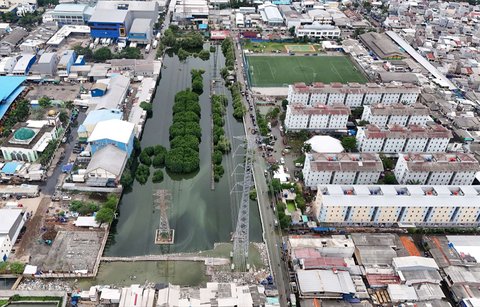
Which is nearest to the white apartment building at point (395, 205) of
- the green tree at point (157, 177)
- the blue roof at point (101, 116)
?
the green tree at point (157, 177)

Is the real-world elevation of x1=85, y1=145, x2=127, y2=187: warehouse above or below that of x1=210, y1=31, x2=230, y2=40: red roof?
below

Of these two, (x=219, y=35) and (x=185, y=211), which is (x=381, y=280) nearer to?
(x=185, y=211)

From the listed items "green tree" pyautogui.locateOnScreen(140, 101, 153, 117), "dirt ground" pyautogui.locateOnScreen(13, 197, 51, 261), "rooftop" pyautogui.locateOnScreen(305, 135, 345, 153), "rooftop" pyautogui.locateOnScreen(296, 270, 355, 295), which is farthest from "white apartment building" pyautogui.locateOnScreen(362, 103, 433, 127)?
"dirt ground" pyautogui.locateOnScreen(13, 197, 51, 261)

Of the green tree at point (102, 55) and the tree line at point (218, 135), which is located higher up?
the green tree at point (102, 55)

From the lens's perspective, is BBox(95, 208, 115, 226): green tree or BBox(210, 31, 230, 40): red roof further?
BBox(210, 31, 230, 40): red roof

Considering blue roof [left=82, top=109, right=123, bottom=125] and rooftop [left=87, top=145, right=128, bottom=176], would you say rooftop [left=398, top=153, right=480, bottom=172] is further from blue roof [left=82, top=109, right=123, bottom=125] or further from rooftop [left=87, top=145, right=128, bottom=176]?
blue roof [left=82, top=109, right=123, bottom=125]

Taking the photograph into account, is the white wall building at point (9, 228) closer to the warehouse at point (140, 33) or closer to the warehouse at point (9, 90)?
the warehouse at point (9, 90)
